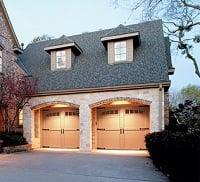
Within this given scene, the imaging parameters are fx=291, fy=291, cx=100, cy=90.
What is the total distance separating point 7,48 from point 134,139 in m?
10.6

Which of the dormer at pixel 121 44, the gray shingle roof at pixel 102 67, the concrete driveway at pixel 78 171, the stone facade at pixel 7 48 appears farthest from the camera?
the stone facade at pixel 7 48

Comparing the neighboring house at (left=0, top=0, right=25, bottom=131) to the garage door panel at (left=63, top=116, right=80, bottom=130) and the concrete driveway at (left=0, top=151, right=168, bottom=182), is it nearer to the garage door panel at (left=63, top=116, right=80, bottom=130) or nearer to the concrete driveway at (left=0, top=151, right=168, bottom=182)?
the garage door panel at (left=63, top=116, right=80, bottom=130)

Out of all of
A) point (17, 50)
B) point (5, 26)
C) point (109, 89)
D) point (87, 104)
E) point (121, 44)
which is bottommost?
point (87, 104)

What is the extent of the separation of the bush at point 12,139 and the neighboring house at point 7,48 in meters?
2.29

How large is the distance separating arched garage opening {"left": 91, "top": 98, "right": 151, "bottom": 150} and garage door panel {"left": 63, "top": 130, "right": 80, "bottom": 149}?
132cm

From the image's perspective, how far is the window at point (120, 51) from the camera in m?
18.0

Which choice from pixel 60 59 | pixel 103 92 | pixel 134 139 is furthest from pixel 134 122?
pixel 60 59

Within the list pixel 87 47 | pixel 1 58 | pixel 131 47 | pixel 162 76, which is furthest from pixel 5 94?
pixel 162 76

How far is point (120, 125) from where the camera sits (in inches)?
704

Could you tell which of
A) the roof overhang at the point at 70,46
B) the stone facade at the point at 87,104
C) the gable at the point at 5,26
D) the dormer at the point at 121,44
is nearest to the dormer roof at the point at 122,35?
the dormer at the point at 121,44

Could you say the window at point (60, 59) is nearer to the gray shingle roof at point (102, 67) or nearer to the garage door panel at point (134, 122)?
the gray shingle roof at point (102, 67)

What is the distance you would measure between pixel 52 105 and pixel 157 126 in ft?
22.9

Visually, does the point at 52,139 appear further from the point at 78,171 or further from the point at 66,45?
the point at 78,171

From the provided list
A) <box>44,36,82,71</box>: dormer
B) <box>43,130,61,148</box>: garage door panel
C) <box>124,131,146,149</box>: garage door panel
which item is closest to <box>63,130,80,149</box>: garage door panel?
<box>43,130,61,148</box>: garage door panel
